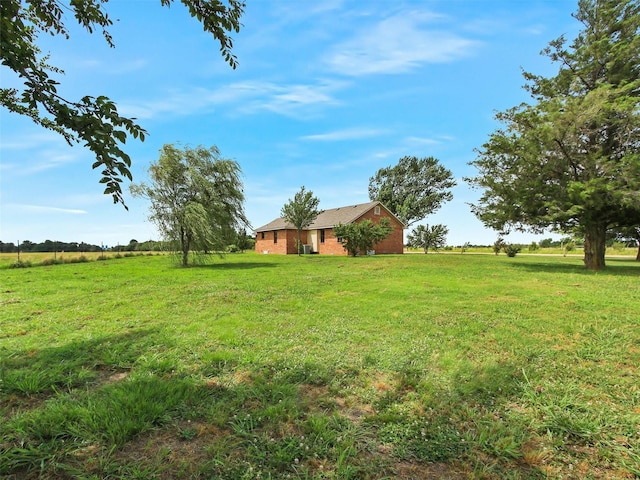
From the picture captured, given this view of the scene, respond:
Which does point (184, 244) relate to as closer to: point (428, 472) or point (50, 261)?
point (50, 261)

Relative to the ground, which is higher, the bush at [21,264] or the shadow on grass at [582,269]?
the bush at [21,264]

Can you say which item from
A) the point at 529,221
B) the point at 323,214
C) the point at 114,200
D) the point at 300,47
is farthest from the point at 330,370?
the point at 323,214

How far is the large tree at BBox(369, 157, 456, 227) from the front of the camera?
43312mm

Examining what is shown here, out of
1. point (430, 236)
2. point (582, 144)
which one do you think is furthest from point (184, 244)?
point (430, 236)

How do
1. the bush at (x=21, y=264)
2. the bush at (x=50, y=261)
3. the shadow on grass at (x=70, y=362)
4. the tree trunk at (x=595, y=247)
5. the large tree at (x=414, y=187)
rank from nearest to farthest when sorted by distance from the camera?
the shadow on grass at (x=70, y=362), the tree trunk at (x=595, y=247), the bush at (x=21, y=264), the bush at (x=50, y=261), the large tree at (x=414, y=187)

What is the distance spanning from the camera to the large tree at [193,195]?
53.3ft

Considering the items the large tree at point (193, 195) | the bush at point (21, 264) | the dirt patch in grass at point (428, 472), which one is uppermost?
the large tree at point (193, 195)

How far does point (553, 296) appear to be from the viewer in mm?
7543

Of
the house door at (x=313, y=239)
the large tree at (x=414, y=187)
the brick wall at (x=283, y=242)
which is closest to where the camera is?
the brick wall at (x=283, y=242)

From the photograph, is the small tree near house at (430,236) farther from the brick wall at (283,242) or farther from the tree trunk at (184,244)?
the tree trunk at (184,244)

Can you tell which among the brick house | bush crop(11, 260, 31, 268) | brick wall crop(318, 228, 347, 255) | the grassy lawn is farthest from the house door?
the grassy lawn

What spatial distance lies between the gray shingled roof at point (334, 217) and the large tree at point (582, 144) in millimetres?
14460

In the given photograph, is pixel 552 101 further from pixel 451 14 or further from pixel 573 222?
pixel 451 14

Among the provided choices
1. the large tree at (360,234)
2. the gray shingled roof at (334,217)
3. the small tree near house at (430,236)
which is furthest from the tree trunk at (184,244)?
the small tree near house at (430,236)
